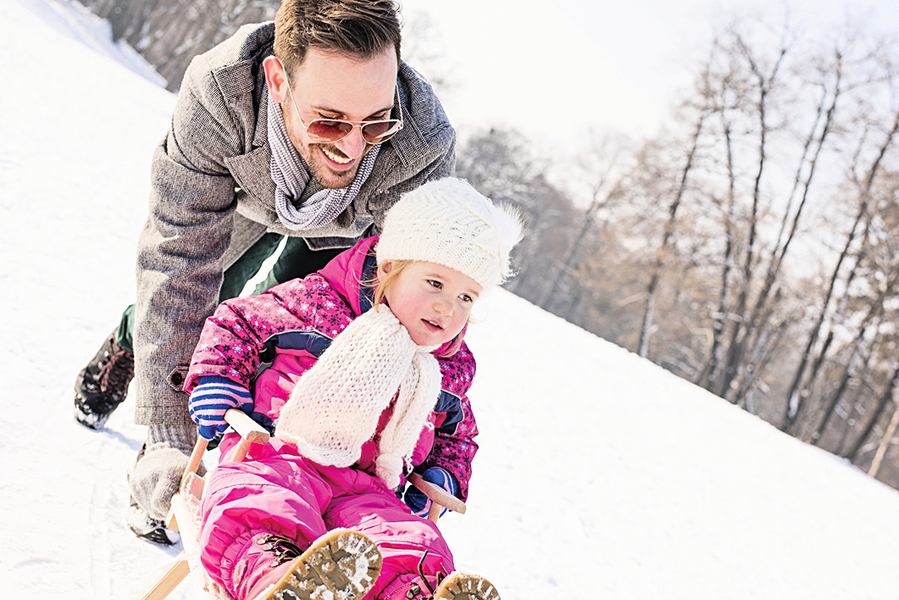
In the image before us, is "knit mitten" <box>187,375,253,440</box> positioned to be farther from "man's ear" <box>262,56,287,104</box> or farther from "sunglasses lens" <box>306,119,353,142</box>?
"man's ear" <box>262,56,287,104</box>

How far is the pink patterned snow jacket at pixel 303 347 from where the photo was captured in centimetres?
177

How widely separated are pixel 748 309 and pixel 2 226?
1557cm

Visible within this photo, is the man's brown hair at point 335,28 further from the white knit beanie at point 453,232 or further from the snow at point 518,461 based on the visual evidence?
the snow at point 518,461

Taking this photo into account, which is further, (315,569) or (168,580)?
(168,580)

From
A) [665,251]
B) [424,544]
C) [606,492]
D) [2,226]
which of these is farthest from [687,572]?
[665,251]

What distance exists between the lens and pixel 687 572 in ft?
12.1

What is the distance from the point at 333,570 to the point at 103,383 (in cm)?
165

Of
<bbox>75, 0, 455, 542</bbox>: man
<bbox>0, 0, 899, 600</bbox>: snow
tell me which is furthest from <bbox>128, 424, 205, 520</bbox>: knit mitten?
<bbox>0, 0, 899, 600</bbox>: snow

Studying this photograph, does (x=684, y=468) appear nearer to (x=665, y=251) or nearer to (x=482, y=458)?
(x=482, y=458)

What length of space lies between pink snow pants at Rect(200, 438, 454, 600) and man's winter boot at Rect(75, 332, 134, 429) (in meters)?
1.05

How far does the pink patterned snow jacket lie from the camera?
5.81 feet

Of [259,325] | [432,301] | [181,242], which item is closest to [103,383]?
[181,242]

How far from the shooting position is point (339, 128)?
1938mm

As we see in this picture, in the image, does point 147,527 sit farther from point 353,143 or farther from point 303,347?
point 353,143
